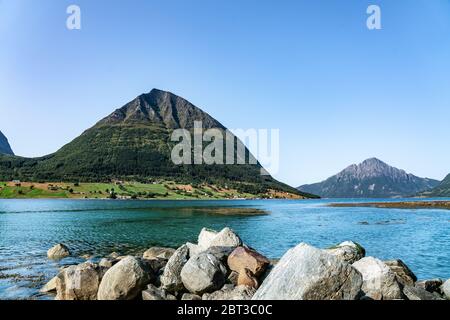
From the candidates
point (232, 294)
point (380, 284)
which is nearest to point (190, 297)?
point (232, 294)

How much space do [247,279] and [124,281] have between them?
641 centimetres

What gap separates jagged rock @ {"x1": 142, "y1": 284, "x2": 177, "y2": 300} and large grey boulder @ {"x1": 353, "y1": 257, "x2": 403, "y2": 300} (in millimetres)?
9790

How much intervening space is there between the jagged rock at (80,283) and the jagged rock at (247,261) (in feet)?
25.3

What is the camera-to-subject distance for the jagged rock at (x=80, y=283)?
20203 millimetres

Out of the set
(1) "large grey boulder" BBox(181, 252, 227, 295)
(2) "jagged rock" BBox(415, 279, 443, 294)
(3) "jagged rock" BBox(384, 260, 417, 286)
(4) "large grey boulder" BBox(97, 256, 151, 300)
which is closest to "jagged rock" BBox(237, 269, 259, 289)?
(1) "large grey boulder" BBox(181, 252, 227, 295)

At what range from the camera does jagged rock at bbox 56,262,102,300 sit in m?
20.2

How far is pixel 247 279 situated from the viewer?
60.8ft

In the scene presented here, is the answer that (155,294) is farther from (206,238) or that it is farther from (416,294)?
(416,294)

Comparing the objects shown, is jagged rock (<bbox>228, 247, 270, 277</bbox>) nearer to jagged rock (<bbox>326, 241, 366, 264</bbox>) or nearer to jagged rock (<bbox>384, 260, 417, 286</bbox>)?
jagged rock (<bbox>326, 241, 366, 264</bbox>)

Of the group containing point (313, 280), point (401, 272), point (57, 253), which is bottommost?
point (57, 253)

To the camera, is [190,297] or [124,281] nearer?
[190,297]
